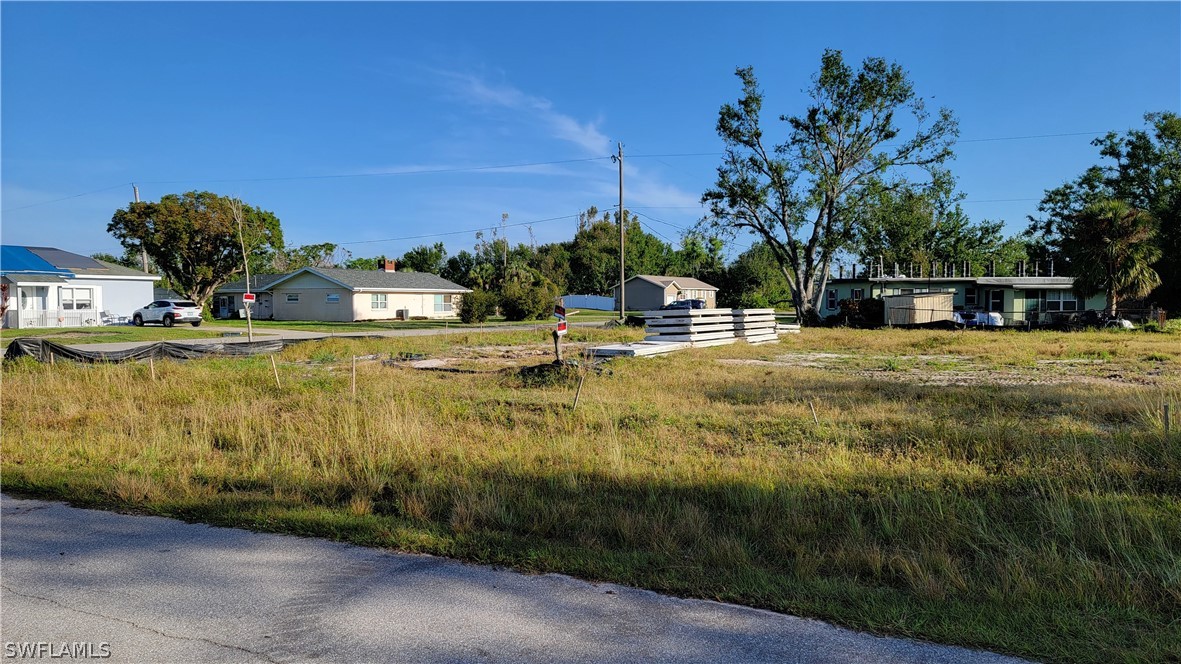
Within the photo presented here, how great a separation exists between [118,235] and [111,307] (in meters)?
8.48

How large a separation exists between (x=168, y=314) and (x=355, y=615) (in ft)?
147

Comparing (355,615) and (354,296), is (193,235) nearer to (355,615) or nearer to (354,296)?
(354,296)

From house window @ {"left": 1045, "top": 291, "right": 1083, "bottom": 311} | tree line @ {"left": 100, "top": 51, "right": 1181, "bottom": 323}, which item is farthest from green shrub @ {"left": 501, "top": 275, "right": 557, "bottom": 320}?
house window @ {"left": 1045, "top": 291, "right": 1083, "bottom": 311}

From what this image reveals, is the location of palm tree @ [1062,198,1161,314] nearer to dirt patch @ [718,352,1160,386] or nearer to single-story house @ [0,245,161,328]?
dirt patch @ [718,352,1160,386]

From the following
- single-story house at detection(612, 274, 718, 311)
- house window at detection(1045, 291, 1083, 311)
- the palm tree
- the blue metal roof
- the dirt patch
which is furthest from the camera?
single-story house at detection(612, 274, 718, 311)

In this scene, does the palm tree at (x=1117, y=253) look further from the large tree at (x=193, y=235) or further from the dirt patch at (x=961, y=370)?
the large tree at (x=193, y=235)

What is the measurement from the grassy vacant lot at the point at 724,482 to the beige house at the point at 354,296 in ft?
123

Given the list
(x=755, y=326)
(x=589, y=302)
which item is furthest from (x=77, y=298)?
(x=589, y=302)

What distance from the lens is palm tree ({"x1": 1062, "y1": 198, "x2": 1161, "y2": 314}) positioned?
32.0m

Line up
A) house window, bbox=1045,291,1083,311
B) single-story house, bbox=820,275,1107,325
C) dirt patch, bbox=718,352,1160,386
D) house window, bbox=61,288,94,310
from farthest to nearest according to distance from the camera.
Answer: house window, bbox=1045,291,1083,311 < single-story house, bbox=820,275,1107,325 < house window, bbox=61,288,94,310 < dirt patch, bbox=718,352,1160,386

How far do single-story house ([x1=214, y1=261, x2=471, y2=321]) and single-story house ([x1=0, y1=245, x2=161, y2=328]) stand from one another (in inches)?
370
